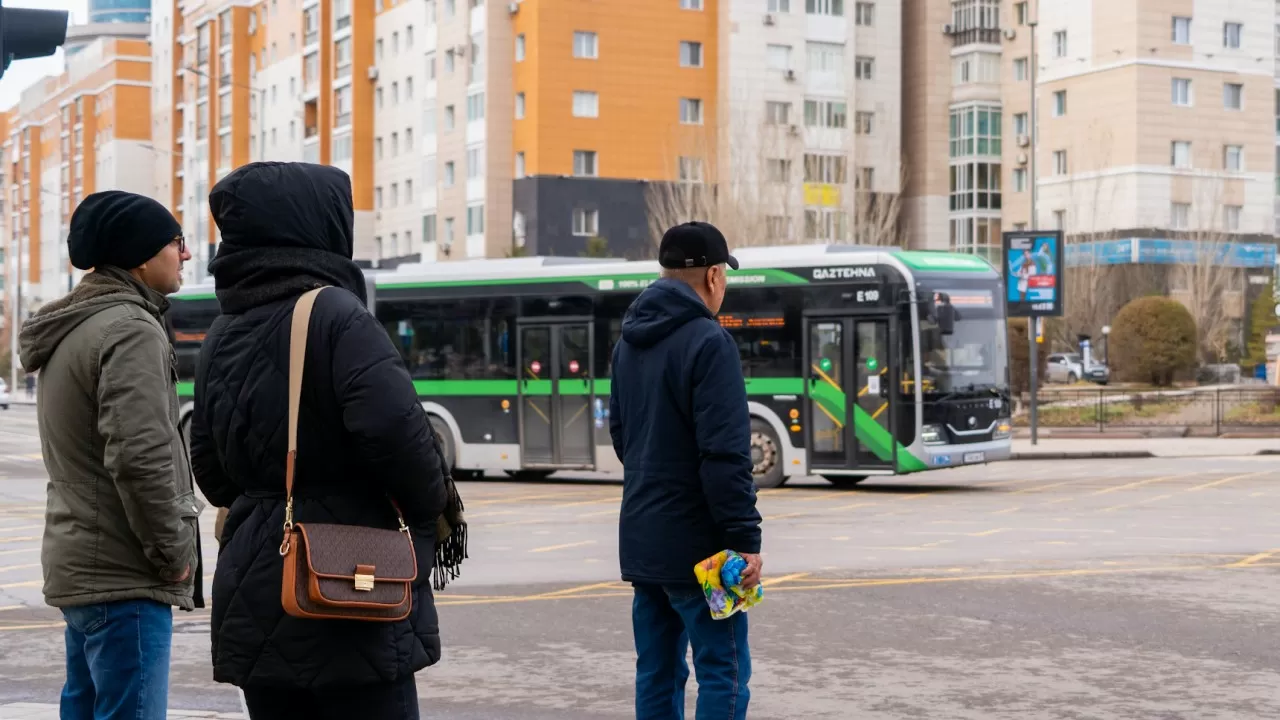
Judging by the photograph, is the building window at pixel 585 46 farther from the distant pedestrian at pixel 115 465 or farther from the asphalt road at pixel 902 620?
the distant pedestrian at pixel 115 465

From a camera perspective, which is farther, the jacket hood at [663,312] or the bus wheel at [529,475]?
the bus wheel at [529,475]

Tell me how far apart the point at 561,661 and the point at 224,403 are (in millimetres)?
5413

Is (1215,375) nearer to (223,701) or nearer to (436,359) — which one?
(436,359)

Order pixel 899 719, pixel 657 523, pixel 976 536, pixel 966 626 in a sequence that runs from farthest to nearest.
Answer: pixel 976 536 < pixel 966 626 < pixel 899 719 < pixel 657 523

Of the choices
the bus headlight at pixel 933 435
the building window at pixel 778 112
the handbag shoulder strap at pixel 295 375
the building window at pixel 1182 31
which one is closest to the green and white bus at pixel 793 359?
the bus headlight at pixel 933 435

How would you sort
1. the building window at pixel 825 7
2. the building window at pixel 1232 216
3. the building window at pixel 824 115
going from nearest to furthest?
1. the building window at pixel 1232 216
2. the building window at pixel 824 115
3. the building window at pixel 825 7

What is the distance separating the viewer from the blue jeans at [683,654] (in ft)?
17.9

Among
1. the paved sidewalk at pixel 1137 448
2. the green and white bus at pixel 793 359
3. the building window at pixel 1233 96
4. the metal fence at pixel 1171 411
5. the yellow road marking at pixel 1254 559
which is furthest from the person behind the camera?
the building window at pixel 1233 96

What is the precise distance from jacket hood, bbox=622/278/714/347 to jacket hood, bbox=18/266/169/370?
4.65 ft

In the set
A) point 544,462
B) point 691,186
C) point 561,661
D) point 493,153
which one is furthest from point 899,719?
point 493,153

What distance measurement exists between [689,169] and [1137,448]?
3615 cm

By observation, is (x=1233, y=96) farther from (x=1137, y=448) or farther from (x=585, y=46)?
(x=1137, y=448)

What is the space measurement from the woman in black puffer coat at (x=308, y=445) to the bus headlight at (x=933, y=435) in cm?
1955

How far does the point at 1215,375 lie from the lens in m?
63.7
